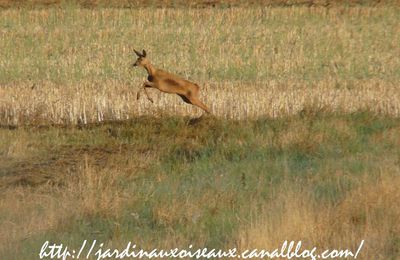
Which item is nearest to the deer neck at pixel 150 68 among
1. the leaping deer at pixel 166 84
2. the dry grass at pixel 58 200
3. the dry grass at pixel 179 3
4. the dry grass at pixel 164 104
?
the leaping deer at pixel 166 84

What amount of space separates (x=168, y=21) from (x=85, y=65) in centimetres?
616

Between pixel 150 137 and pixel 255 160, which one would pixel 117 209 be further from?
pixel 150 137

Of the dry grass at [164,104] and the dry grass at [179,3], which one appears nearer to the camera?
the dry grass at [164,104]

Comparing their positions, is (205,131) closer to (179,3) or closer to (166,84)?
(166,84)

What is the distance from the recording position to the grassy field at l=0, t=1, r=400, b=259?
816 cm

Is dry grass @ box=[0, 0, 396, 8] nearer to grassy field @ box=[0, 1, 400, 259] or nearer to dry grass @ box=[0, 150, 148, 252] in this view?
grassy field @ box=[0, 1, 400, 259]

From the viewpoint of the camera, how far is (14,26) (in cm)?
2903

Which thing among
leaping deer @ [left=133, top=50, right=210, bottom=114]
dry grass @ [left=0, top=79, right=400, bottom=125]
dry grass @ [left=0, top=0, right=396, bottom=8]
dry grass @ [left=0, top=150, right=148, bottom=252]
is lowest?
dry grass @ [left=0, top=150, right=148, bottom=252]

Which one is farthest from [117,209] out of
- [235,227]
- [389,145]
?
[389,145]

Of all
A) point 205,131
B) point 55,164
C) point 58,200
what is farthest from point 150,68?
point 58,200

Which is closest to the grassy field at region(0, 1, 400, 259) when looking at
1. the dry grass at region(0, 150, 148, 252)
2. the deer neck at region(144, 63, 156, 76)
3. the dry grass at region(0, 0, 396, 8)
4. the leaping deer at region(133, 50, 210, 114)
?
the dry grass at region(0, 150, 148, 252)

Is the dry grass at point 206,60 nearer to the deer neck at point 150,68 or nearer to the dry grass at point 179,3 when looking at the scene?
the deer neck at point 150,68

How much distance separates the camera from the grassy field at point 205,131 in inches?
321

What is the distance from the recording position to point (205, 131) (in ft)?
47.4
